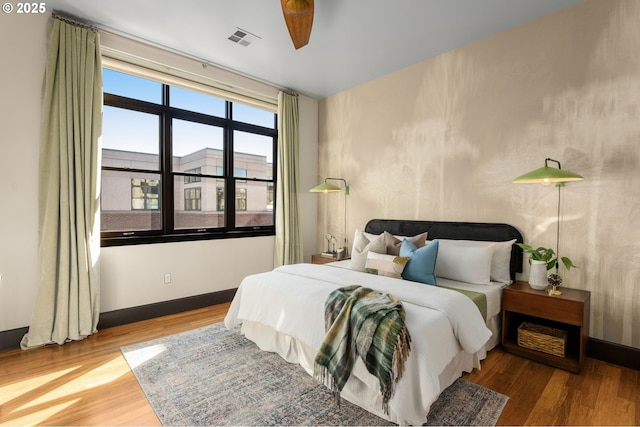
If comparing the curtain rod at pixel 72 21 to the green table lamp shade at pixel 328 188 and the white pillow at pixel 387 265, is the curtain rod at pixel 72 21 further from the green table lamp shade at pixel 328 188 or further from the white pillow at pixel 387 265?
the white pillow at pixel 387 265

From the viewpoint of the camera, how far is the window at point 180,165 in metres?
3.42

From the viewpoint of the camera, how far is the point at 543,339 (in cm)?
251

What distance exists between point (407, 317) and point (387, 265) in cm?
92

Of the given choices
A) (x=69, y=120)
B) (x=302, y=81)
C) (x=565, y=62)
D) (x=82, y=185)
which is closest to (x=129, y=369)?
(x=82, y=185)

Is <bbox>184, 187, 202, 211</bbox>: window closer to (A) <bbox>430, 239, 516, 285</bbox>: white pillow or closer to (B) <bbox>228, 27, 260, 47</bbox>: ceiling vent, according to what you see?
(B) <bbox>228, 27, 260, 47</bbox>: ceiling vent

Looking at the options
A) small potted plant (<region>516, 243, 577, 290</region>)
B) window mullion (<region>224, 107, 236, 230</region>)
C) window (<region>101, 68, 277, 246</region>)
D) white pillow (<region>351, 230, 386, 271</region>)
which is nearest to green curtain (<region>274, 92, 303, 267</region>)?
window (<region>101, 68, 277, 246</region>)

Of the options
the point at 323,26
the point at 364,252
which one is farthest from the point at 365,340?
the point at 323,26

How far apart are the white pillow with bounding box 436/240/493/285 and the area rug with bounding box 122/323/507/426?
0.94m

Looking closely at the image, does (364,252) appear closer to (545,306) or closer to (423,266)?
(423,266)

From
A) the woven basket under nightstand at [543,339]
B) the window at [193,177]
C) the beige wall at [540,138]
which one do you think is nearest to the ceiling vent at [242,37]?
the window at [193,177]

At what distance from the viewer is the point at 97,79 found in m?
3.06

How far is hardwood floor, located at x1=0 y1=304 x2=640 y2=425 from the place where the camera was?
1.87 m

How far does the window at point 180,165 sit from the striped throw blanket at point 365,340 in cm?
260

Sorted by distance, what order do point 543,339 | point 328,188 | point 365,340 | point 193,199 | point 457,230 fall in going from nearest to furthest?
point 365,340 < point 543,339 < point 457,230 < point 193,199 < point 328,188
